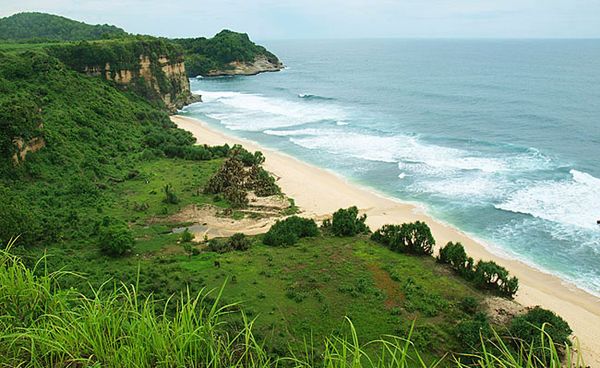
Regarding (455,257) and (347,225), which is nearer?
(455,257)

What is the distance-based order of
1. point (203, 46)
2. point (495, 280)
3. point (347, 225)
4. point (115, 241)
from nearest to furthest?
1. point (495, 280)
2. point (115, 241)
3. point (347, 225)
4. point (203, 46)

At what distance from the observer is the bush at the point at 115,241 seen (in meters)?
30.9

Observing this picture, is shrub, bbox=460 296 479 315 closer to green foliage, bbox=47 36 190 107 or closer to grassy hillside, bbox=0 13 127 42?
green foliage, bbox=47 36 190 107

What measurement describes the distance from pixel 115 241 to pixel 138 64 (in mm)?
53017

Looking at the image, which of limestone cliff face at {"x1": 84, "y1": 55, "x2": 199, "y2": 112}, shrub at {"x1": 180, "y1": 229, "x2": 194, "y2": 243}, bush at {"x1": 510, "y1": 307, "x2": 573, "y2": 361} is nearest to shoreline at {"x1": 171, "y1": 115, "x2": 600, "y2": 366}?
bush at {"x1": 510, "y1": 307, "x2": 573, "y2": 361}

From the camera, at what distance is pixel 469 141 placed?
66562mm

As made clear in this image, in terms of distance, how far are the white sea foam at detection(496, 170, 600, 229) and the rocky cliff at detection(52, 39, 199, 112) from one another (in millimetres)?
57573

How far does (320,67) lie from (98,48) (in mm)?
116211

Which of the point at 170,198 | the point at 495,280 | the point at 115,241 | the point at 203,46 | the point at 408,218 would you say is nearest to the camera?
the point at 495,280

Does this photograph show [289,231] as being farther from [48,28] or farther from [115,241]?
[48,28]

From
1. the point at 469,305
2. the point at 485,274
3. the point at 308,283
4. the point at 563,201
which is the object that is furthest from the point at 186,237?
the point at 563,201

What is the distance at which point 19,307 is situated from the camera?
23.5 feet

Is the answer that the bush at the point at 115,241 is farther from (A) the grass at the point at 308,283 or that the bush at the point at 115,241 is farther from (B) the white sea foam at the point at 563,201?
(B) the white sea foam at the point at 563,201

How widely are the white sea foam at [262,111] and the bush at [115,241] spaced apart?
47808mm
